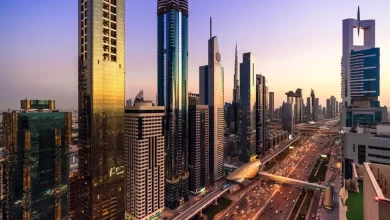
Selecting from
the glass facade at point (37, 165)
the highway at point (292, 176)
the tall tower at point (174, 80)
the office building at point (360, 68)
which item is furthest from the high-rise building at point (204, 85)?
the glass facade at point (37, 165)

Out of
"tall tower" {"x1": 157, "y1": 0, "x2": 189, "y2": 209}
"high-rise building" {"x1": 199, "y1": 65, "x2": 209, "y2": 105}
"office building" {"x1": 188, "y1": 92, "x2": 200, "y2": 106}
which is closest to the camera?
"tall tower" {"x1": 157, "y1": 0, "x2": 189, "y2": 209}

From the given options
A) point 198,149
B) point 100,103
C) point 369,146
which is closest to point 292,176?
point 198,149

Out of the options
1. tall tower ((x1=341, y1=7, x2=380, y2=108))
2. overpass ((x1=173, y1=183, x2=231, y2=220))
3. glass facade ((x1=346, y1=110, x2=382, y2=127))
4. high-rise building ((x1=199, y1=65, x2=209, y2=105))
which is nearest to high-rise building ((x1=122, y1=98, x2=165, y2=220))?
overpass ((x1=173, y1=183, x2=231, y2=220))

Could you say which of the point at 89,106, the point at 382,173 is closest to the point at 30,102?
the point at 89,106

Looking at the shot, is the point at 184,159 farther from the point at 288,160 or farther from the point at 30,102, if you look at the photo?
the point at 288,160

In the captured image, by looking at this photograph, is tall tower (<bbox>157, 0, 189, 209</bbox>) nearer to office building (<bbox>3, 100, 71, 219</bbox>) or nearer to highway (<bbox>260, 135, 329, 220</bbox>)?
highway (<bbox>260, 135, 329, 220</bbox>)

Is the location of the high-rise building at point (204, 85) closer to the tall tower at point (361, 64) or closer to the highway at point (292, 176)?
the highway at point (292, 176)
